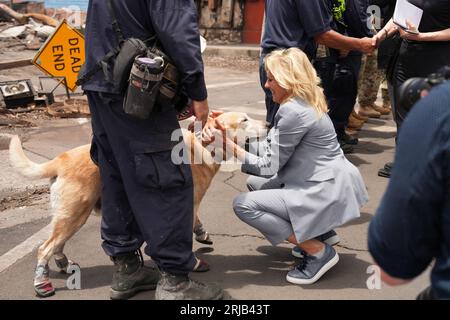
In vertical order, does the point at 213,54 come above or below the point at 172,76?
below

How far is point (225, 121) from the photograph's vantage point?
12.8 feet

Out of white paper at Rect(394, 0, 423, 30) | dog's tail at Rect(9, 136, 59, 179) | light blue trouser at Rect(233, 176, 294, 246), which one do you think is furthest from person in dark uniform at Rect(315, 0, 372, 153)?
dog's tail at Rect(9, 136, 59, 179)

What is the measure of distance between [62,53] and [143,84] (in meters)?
5.77

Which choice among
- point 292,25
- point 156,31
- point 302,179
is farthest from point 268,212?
point 292,25

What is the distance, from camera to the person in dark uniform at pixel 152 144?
287 centimetres

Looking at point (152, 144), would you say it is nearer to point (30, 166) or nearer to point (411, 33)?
point (30, 166)

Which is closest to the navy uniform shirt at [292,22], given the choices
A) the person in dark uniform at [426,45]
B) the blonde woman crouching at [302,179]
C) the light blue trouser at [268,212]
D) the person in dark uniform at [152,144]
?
the person in dark uniform at [426,45]

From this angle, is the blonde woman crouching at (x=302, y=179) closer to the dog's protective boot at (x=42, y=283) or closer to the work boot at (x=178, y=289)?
the work boot at (x=178, y=289)

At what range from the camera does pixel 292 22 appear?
4691mm

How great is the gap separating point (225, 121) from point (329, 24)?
161 cm

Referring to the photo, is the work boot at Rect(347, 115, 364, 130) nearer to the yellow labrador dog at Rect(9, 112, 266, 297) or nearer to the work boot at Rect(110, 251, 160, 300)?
the yellow labrador dog at Rect(9, 112, 266, 297)

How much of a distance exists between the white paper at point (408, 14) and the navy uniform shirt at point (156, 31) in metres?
2.39
